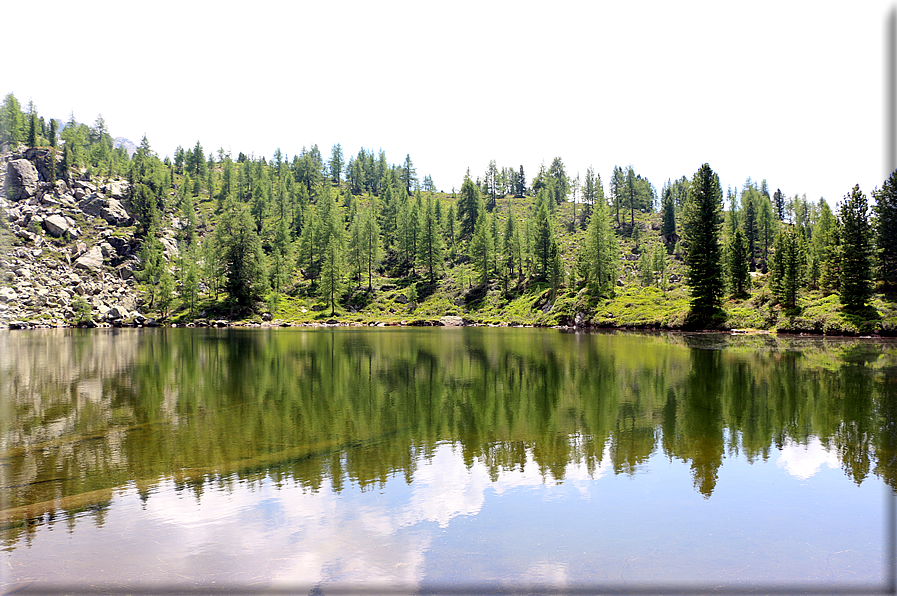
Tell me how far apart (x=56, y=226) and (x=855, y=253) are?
183m

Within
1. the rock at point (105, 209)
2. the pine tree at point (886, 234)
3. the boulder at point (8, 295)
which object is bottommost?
the boulder at point (8, 295)

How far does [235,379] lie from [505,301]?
99.1 metres

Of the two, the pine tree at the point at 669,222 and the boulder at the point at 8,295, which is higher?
the pine tree at the point at 669,222

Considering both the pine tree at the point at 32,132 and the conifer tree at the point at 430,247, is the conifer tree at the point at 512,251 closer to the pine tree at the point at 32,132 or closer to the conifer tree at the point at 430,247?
the conifer tree at the point at 430,247

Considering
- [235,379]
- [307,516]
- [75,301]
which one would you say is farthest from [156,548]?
[75,301]

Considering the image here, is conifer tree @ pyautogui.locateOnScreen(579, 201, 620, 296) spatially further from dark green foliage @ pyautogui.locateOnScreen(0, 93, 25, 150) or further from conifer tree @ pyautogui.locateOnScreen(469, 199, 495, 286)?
dark green foliage @ pyautogui.locateOnScreen(0, 93, 25, 150)

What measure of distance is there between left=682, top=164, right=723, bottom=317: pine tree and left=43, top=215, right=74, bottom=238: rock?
16286 centimetres

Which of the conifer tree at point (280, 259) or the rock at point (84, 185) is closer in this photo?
the conifer tree at point (280, 259)

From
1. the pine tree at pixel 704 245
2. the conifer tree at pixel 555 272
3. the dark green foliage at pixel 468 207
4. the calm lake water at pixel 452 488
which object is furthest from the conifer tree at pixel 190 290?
the pine tree at pixel 704 245

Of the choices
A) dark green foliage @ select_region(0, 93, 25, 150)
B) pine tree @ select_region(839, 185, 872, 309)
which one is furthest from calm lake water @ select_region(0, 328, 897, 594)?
dark green foliage @ select_region(0, 93, 25, 150)

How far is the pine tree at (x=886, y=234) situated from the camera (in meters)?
63.5

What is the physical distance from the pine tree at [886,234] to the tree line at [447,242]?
18 cm

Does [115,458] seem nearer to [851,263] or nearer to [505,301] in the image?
[851,263]

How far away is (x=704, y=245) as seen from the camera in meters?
83.0
